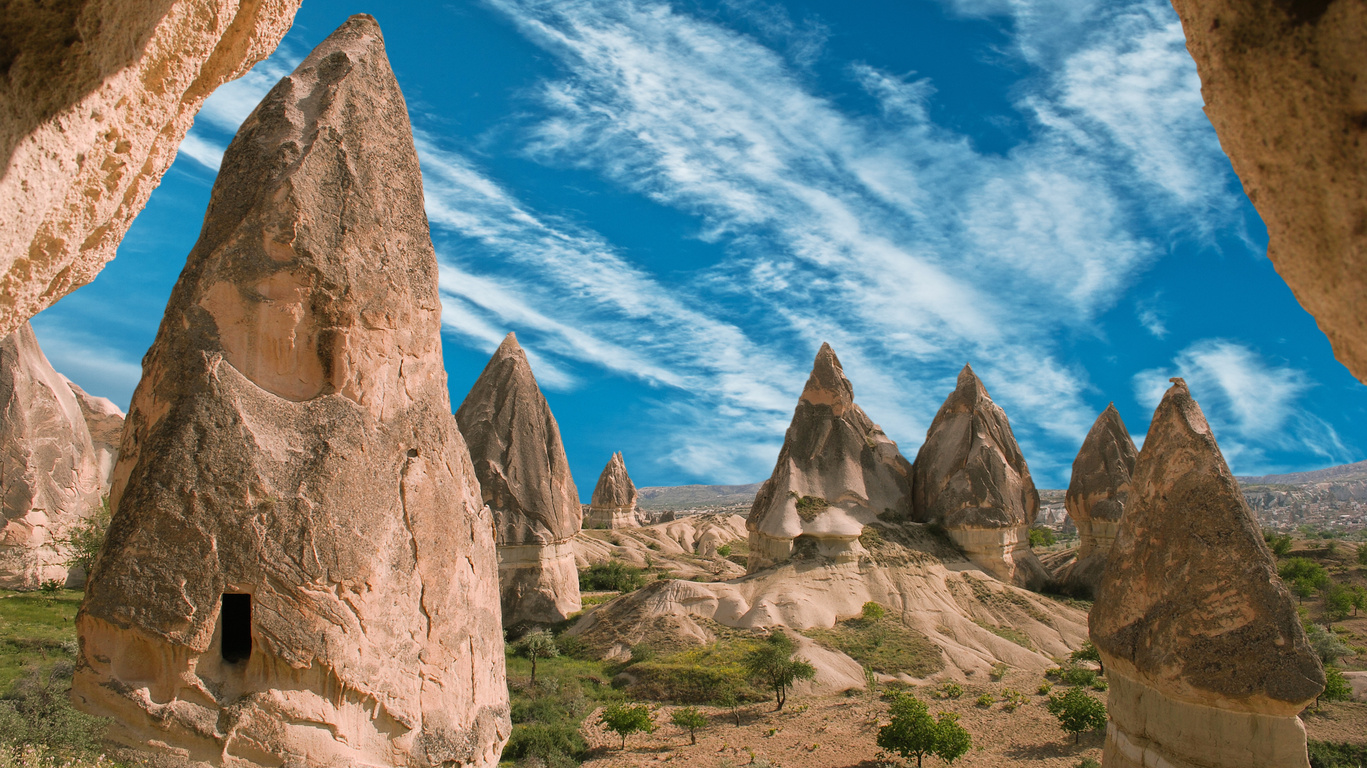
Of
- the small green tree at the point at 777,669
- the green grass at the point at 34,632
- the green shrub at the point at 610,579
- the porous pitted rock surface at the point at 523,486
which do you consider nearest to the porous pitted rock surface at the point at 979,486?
the small green tree at the point at 777,669

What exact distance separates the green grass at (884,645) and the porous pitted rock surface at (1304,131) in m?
17.6

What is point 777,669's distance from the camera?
1577 cm

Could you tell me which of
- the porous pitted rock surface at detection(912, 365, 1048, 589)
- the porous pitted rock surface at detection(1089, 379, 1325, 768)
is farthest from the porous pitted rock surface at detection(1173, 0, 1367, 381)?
the porous pitted rock surface at detection(912, 365, 1048, 589)

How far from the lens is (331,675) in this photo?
14.4 ft

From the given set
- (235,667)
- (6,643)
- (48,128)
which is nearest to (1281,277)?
(48,128)

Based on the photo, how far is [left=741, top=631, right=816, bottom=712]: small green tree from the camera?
1573 centimetres

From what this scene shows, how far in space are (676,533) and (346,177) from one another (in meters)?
46.2

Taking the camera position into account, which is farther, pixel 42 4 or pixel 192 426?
pixel 192 426

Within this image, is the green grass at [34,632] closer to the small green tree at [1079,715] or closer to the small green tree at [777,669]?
the small green tree at [777,669]

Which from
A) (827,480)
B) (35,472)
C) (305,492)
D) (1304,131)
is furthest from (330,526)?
(35,472)

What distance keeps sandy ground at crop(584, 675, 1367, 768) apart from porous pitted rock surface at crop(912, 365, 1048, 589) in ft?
30.4

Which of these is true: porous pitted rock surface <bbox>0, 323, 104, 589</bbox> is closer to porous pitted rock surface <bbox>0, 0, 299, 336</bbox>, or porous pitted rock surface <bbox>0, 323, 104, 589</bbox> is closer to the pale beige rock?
the pale beige rock

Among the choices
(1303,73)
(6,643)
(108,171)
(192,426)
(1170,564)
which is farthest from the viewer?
(6,643)

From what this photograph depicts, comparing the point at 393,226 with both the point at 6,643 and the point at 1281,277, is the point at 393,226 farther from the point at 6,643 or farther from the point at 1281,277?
the point at 6,643
